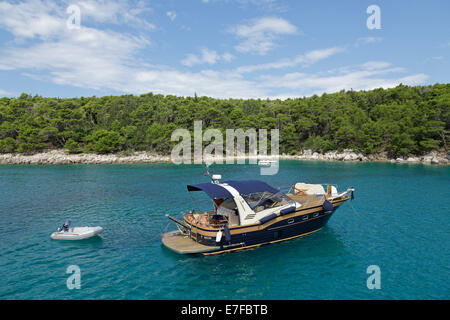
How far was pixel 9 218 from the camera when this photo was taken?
24.8m

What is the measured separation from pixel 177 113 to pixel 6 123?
58077 millimetres

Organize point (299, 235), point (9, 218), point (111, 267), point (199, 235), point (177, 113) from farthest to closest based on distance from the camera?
point (177, 113) < point (9, 218) < point (299, 235) < point (199, 235) < point (111, 267)

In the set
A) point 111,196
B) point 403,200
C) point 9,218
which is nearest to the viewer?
point 9,218

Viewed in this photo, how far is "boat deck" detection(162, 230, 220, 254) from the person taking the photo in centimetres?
1609

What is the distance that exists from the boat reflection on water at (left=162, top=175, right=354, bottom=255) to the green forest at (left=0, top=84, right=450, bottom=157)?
2737 inches

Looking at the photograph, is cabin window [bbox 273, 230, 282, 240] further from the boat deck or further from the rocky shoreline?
the rocky shoreline

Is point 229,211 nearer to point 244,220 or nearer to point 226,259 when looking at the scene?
point 244,220

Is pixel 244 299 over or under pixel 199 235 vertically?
under

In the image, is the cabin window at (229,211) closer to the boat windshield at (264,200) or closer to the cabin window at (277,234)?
the boat windshield at (264,200)

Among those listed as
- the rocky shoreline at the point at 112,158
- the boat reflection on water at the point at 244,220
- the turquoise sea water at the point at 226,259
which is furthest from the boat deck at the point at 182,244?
the rocky shoreline at the point at 112,158

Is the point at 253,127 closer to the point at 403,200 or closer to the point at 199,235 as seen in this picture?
the point at 403,200

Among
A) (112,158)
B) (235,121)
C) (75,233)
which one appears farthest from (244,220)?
(235,121)
